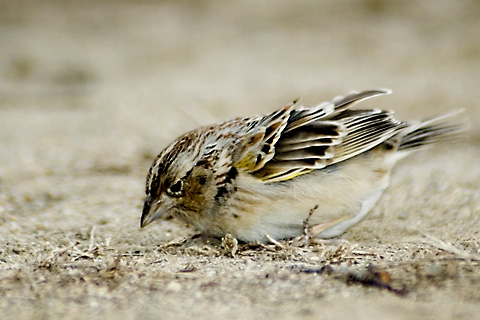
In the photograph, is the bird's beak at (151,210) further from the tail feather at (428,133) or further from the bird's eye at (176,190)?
the tail feather at (428,133)

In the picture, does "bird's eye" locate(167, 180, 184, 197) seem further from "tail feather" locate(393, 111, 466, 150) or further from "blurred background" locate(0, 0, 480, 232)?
"blurred background" locate(0, 0, 480, 232)

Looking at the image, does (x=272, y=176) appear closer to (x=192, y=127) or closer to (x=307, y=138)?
(x=307, y=138)

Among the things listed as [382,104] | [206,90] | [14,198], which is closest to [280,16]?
[206,90]

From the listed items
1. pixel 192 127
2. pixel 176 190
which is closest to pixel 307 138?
pixel 176 190

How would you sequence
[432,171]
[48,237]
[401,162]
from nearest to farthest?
1. [48,237]
2. [432,171]
3. [401,162]

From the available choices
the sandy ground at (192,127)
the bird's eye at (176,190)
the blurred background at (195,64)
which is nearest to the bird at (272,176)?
the bird's eye at (176,190)

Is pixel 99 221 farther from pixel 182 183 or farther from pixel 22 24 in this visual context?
pixel 22 24
